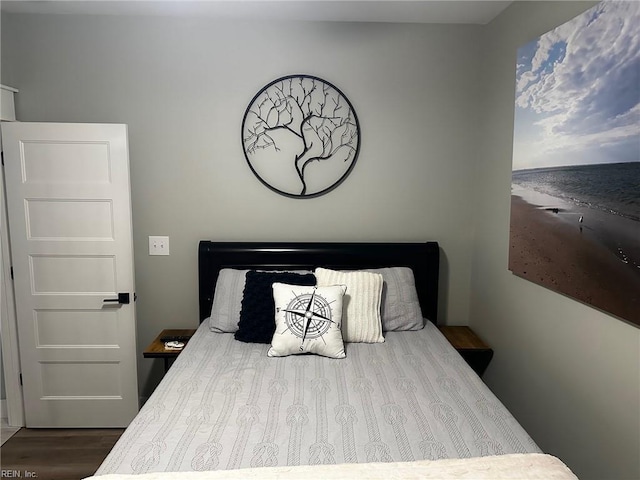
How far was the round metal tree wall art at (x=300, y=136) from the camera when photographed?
278 centimetres

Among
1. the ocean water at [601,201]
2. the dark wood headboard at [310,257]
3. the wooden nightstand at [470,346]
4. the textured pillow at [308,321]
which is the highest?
the ocean water at [601,201]

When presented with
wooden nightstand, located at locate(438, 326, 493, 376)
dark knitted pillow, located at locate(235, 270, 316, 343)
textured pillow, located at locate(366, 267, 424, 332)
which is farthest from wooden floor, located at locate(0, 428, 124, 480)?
wooden nightstand, located at locate(438, 326, 493, 376)

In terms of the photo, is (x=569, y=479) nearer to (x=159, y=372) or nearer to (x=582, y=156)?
(x=582, y=156)

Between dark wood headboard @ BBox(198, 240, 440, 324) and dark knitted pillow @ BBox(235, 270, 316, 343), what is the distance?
29cm

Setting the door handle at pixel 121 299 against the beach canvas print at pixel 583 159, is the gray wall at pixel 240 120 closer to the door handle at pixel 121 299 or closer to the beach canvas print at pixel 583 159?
the door handle at pixel 121 299

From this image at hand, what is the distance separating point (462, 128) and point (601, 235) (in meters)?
1.39

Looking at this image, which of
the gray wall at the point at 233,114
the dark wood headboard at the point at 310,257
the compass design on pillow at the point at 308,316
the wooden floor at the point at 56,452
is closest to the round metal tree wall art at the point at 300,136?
the gray wall at the point at 233,114

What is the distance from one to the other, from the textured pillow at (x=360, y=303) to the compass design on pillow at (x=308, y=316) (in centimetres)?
17

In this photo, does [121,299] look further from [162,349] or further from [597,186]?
[597,186]

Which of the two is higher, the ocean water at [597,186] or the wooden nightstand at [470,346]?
the ocean water at [597,186]

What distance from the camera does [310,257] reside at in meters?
2.80

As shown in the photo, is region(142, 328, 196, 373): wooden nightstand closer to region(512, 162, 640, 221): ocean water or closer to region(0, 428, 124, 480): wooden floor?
region(0, 428, 124, 480): wooden floor

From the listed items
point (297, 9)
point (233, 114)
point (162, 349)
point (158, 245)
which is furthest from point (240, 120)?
point (162, 349)

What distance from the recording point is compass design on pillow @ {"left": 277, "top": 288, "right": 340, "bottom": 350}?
218cm
